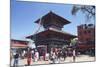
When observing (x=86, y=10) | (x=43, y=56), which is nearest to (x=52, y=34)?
(x=43, y=56)

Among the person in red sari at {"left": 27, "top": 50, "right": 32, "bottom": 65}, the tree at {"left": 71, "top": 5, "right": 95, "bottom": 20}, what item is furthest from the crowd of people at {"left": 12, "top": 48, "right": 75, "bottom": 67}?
the tree at {"left": 71, "top": 5, "right": 95, "bottom": 20}

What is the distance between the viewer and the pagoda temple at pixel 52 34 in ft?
8.27

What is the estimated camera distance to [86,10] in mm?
2768

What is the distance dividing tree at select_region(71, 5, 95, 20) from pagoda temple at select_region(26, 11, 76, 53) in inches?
7.2

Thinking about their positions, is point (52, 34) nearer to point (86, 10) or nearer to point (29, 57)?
point (29, 57)

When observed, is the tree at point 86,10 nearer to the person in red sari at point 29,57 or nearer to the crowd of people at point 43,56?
the crowd of people at point 43,56

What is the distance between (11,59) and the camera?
236 centimetres

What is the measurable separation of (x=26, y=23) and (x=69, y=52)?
0.66m

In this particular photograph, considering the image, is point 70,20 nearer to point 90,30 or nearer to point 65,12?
point 65,12

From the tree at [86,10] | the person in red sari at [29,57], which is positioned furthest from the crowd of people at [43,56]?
the tree at [86,10]

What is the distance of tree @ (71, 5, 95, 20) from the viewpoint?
2694 millimetres

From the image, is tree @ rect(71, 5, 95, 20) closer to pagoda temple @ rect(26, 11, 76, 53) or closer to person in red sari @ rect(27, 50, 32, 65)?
pagoda temple @ rect(26, 11, 76, 53)

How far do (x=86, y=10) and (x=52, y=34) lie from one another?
0.58m

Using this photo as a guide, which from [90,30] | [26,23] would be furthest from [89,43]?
[26,23]
